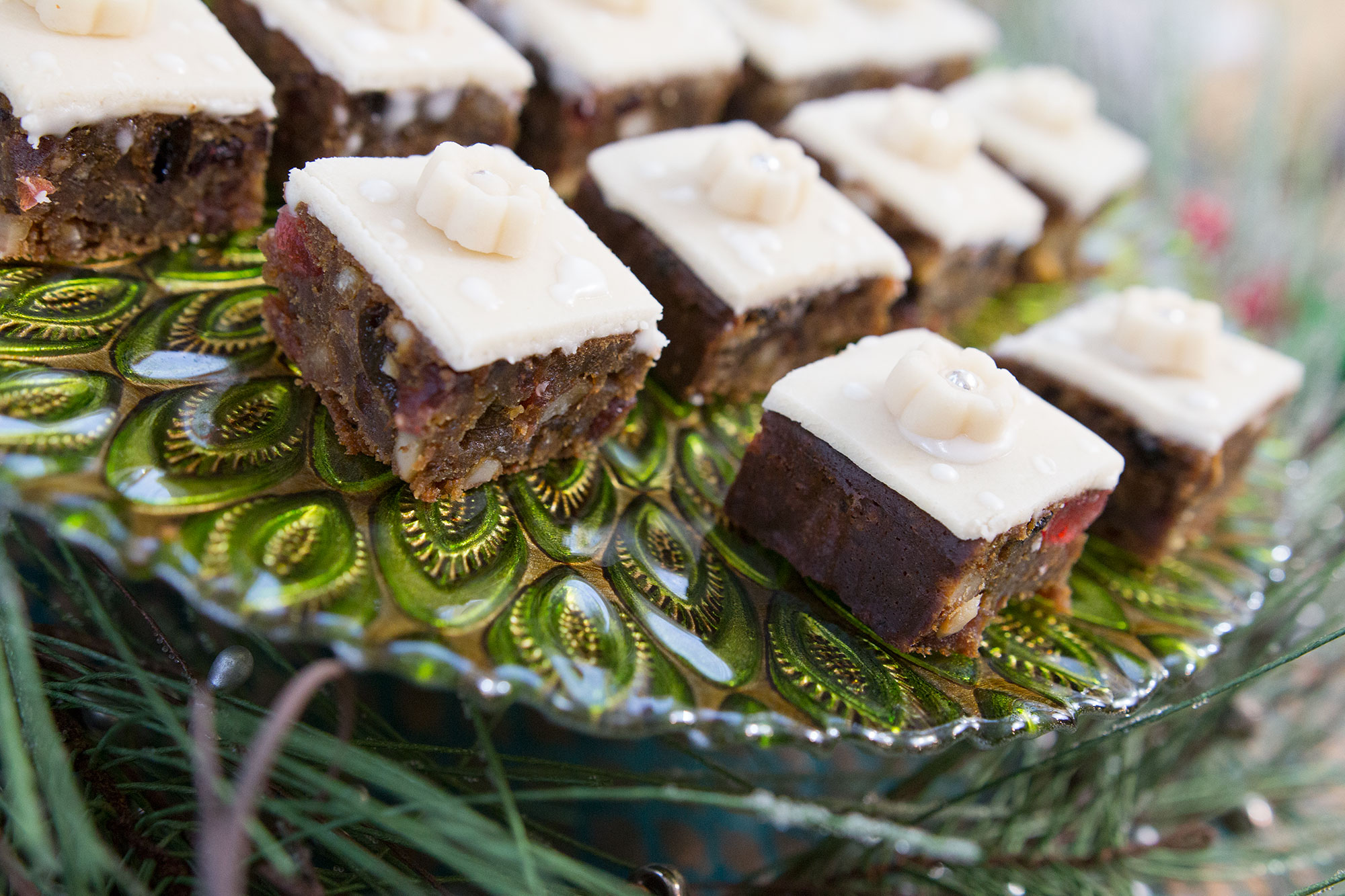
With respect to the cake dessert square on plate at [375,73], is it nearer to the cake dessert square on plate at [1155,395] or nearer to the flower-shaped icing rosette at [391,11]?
the flower-shaped icing rosette at [391,11]

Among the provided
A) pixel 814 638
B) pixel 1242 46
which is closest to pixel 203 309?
pixel 814 638

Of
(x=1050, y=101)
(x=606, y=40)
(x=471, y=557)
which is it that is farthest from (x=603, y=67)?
(x=1050, y=101)

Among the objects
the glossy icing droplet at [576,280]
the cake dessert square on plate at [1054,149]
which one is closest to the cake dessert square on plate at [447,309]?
the glossy icing droplet at [576,280]

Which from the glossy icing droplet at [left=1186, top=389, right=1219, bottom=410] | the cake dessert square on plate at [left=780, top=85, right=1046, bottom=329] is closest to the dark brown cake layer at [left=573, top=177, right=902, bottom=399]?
the cake dessert square on plate at [left=780, top=85, right=1046, bottom=329]

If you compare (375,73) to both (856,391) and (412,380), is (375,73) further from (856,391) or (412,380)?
(856,391)

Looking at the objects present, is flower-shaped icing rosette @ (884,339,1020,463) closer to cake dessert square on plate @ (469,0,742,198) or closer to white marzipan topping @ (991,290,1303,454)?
white marzipan topping @ (991,290,1303,454)
